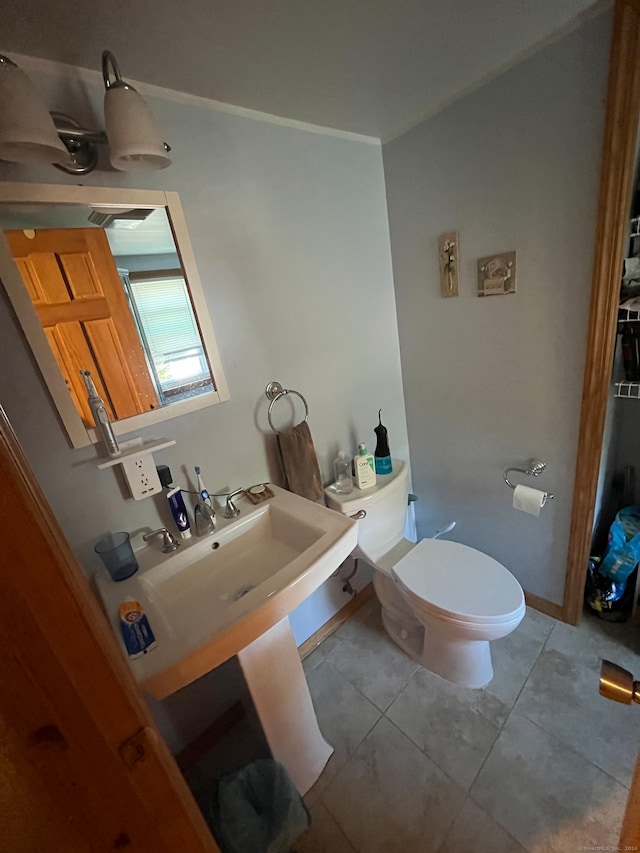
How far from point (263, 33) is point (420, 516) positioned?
205 centimetres

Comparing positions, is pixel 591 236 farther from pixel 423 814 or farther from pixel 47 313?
pixel 423 814

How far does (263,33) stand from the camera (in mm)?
845

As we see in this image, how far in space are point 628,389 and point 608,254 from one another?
1.51ft

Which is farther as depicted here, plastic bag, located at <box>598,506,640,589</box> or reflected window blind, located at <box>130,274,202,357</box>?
plastic bag, located at <box>598,506,640,589</box>

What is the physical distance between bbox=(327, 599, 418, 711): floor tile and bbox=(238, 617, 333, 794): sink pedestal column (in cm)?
29

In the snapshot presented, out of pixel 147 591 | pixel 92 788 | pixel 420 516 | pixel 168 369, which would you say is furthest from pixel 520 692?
pixel 168 369

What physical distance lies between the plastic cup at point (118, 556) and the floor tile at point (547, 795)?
1303 millimetres

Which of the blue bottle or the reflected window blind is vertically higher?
the reflected window blind

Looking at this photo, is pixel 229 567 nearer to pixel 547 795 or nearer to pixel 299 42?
pixel 547 795

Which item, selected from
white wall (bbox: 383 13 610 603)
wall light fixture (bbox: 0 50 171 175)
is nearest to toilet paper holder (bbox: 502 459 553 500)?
white wall (bbox: 383 13 610 603)

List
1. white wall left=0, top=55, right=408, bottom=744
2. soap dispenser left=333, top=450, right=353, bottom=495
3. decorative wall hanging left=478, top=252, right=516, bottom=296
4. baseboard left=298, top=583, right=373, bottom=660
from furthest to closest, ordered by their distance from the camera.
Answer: baseboard left=298, top=583, right=373, bottom=660
soap dispenser left=333, top=450, right=353, bottom=495
decorative wall hanging left=478, top=252, right=516, bottom=296
white wall left=0, top=55, right=408, bottom=744

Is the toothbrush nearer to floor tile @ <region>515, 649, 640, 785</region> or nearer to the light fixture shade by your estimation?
the light fixture shade

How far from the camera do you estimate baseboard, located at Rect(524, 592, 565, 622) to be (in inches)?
63.2

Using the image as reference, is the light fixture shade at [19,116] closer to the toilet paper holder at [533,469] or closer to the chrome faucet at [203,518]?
the chrome faucet at [203,518]
